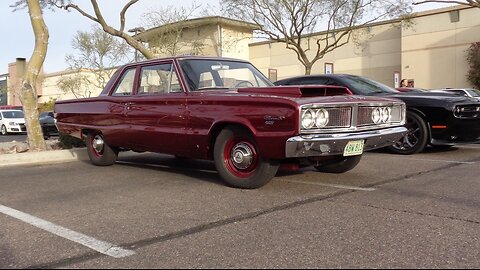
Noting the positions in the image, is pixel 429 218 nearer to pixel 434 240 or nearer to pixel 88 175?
pixel 434 240

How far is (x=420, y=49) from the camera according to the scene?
100ft

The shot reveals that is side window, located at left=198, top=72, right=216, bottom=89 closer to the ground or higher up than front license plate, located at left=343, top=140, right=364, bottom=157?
higher up

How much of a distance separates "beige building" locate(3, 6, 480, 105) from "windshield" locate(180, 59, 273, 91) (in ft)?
61.7

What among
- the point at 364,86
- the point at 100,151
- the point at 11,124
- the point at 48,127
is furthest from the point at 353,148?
the point at 11,124

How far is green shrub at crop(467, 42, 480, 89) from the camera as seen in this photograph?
27.9 meters

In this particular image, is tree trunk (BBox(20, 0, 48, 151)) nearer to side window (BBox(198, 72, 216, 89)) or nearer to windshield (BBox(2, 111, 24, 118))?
side window (BBox(198, 72, 216, 89))

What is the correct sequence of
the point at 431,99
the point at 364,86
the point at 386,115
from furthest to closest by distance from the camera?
the point at 364,86 → the point at 431,99 → the point at 386,115

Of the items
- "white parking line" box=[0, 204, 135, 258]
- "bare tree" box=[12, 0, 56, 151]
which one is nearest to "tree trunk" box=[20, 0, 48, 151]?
"bare tree" box=[12, 0, 56, 151]

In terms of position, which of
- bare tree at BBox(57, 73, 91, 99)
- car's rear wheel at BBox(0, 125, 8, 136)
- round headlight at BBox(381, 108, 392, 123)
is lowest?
car's rear wheel at BBox(0, 125, 8, 136)

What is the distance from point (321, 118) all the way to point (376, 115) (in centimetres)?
104

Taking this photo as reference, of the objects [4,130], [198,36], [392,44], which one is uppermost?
[198,36]

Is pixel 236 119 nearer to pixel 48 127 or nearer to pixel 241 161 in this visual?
pixel 241 161

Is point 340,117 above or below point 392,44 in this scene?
below

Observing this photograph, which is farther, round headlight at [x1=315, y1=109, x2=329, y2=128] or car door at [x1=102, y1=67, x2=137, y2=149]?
car door at [x1=102, y1=67, x2=137, y2=149]
